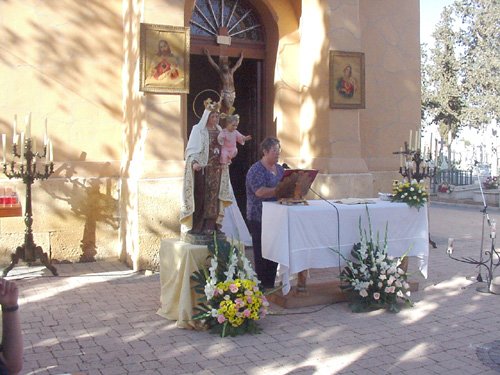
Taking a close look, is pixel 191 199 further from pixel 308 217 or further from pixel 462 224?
pixel 462 224

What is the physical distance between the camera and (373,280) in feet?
20.6

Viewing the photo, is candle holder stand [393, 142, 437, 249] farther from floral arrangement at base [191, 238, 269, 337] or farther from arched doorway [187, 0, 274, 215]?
floral arrangement at base [191, 238, 269, 337]

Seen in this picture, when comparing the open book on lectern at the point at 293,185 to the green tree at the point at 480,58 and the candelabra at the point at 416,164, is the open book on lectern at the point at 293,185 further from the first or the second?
the green tree at the point at 480,58

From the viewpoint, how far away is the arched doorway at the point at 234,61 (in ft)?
31.8

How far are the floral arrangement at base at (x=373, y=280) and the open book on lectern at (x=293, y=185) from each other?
2.59 feet

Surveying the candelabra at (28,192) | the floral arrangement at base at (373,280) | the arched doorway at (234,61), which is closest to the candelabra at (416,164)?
the arched doorway at (234,61)

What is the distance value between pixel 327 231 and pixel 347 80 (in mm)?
3817

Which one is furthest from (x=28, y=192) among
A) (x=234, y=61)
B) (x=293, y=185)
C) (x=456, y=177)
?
(x=456, y=177)

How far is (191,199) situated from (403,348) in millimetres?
2498

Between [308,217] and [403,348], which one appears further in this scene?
[308,217]

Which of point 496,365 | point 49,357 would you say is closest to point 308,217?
point 496,365

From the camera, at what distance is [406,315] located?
6156 mm

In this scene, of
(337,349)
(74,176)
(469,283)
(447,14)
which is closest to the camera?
(337,349)

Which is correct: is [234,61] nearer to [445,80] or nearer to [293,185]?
[293,185]
